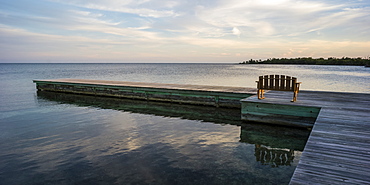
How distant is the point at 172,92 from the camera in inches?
565

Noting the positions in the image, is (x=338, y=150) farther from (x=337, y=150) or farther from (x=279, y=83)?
(x=279, y=83)

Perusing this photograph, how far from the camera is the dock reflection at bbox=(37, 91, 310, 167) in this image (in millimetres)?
6520

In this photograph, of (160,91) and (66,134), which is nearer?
(66,134)

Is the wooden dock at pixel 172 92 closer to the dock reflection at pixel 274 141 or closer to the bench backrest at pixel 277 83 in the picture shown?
the bench backrest at pixel 277 83

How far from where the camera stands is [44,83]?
21.0m

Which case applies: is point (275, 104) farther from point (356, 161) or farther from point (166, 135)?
point (356, 161)

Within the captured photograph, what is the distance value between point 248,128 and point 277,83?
213 cm

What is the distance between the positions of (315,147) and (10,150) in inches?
321

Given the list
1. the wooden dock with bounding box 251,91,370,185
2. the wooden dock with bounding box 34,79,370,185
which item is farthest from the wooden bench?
the wooden dock with bounding box 251,91,370,185

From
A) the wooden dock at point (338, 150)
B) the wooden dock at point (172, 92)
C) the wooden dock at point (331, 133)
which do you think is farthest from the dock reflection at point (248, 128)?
the wooden dock at point (338, 150)

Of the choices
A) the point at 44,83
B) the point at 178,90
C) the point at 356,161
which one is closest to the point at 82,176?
the point at 356,161

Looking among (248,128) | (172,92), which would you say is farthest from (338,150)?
(172,92)

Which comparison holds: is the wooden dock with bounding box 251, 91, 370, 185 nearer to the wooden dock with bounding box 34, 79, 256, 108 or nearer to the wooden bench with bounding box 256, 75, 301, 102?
the wooden bench with bounding box 256, 75, 301, 102

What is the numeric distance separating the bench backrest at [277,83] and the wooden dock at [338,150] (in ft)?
4.74
